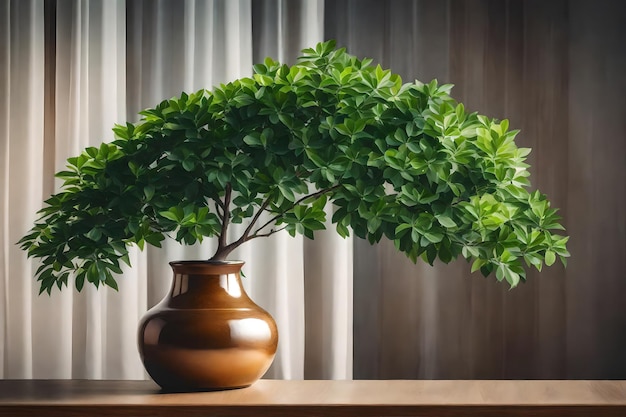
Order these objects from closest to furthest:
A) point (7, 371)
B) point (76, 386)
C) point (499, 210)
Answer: point (499, 210)
point (76, 386)
point (7, 371)

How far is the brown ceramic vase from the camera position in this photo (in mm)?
1192

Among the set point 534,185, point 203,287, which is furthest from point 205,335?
point 534,185

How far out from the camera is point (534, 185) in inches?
75.7

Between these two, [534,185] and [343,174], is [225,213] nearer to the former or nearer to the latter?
[343,174]

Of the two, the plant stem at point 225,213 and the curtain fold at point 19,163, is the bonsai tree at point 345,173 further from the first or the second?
the curtain fold at point 19,163

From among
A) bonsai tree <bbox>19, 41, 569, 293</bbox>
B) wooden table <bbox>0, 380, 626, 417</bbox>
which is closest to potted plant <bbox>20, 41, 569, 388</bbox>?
bonsai tree <bbox>19, 41, 569, 293</bbox>

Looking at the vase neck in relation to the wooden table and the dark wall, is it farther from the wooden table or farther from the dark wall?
the dark wall

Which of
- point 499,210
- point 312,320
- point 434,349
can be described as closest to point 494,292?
point 434,349

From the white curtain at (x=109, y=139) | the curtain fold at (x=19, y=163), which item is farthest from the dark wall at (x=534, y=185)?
the curtain fold at (x=19, y=163)

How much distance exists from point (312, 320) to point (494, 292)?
44 centimetres

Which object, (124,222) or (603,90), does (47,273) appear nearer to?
(124,222)

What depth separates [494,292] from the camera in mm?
1926

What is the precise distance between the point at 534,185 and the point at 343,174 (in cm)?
91

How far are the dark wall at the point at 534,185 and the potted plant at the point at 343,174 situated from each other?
768 millimetres
